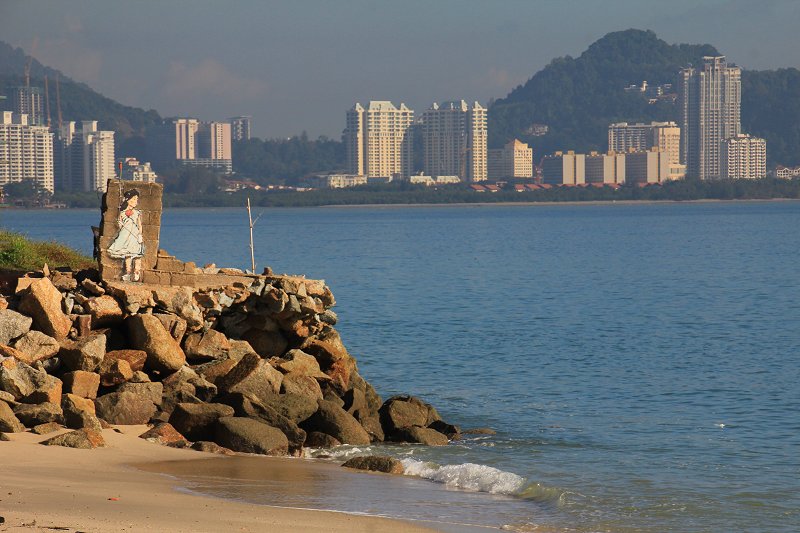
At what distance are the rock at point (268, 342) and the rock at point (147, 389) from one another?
328cm

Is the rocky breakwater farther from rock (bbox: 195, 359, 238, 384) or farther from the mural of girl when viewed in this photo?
the mural of girl

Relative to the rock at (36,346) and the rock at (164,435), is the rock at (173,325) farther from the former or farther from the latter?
the rock at (164,435)

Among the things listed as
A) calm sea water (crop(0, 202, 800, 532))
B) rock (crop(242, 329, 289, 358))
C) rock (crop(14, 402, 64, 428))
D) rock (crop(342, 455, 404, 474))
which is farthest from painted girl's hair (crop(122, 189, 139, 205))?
rock (crop(342, 455, 404, 474))

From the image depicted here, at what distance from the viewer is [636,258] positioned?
73.5 metres

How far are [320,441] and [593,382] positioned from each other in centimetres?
937

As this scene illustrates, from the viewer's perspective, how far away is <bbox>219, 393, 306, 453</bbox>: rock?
17047mm

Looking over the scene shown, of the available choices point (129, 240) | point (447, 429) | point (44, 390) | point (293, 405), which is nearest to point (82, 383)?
point (44, 390)

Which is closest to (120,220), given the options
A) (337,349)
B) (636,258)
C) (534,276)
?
(337,349)

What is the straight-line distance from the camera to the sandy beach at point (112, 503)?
11.2 m

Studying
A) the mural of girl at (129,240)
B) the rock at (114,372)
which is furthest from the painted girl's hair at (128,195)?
the rock at (114,372)

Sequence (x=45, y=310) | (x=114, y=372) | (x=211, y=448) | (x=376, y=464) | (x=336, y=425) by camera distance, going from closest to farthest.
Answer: (x=376, y=464) < (x=211, y=448) < (x=114, y=372) < (x=336, y=425) < (x=45, y=310)

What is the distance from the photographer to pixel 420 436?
1814cm

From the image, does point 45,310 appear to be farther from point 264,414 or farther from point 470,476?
point 470,476

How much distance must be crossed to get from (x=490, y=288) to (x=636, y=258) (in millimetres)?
24200
